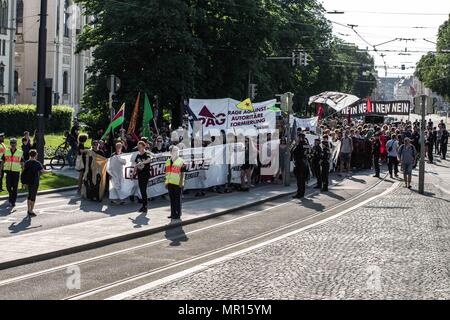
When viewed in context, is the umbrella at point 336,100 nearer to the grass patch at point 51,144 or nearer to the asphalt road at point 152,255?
the grass patch at point 51,144

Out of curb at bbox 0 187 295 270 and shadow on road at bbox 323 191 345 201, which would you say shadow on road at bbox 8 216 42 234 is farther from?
shadow on road at bbox 323 191 345 201

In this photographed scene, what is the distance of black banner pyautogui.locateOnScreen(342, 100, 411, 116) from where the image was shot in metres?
44.7

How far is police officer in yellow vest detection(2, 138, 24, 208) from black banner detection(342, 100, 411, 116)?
25.8 meters

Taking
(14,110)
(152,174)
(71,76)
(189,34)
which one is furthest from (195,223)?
(71,76)

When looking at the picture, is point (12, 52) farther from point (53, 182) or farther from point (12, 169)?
point (12, 169)

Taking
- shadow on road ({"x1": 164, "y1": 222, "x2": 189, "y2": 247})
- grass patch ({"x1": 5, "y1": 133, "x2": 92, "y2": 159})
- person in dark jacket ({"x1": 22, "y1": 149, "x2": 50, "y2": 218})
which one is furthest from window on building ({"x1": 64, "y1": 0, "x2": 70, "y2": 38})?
shadow on road ({"x1": 164, "y1": 222, "x2": 189, "y2": 247})

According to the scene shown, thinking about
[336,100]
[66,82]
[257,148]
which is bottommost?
[257,148]

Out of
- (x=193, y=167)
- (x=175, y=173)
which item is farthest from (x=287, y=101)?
(x=175, y=173)

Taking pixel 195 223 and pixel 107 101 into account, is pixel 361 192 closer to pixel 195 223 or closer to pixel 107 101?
pixel 195 223

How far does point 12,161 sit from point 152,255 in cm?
Answer: 868

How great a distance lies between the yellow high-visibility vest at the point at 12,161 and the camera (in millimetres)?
21094

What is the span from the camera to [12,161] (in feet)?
69.7

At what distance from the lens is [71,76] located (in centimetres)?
8450

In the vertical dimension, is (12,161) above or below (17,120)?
below
